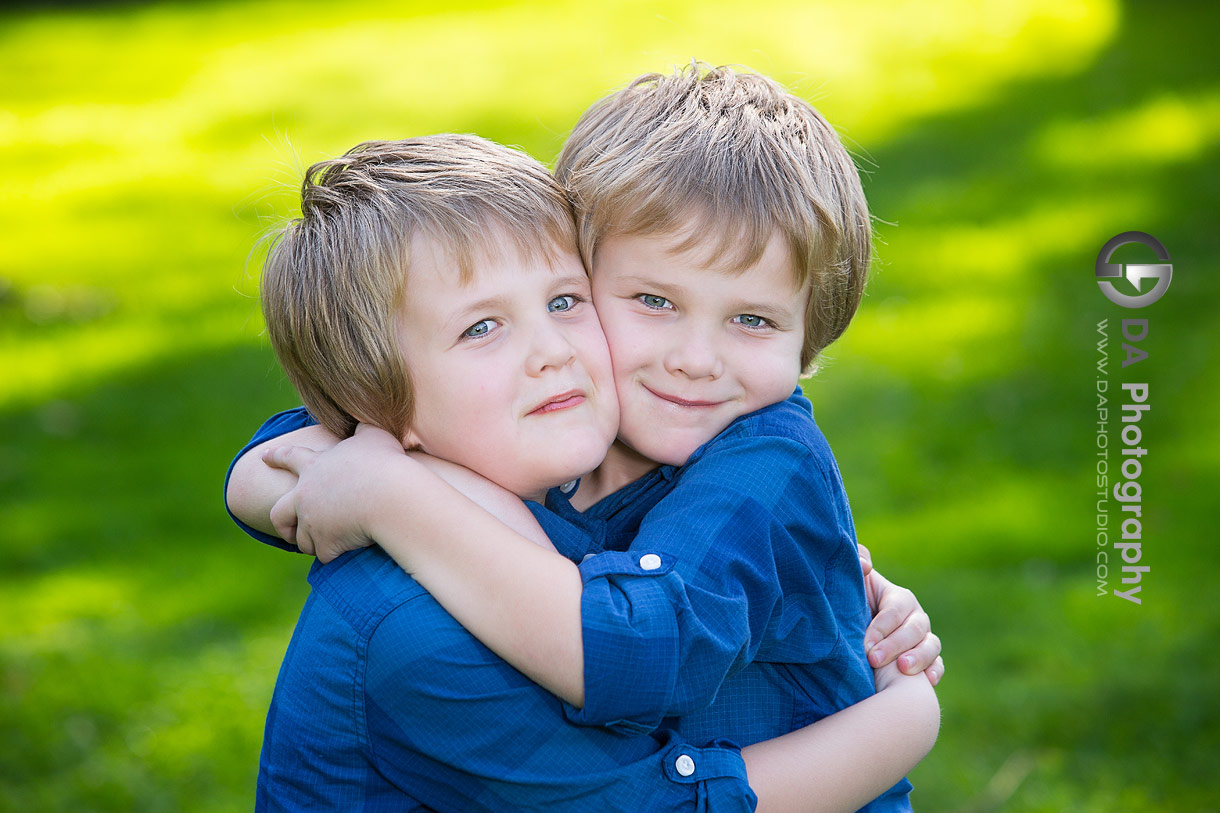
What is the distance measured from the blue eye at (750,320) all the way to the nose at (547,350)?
1.11 feet

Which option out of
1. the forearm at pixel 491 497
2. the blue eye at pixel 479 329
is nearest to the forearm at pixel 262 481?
the forearm at pixel 491 497

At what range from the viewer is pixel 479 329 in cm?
211

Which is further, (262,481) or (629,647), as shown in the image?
(262,481)

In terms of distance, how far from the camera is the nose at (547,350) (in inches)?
82.4

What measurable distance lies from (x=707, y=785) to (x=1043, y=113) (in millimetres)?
8756

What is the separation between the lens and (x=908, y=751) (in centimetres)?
223

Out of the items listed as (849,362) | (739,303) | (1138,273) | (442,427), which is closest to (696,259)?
(739,303)

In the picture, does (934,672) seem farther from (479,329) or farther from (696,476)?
(479,329)

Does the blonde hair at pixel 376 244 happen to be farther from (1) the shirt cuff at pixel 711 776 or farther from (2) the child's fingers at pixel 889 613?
(2) the child's fingers at pixel 889 613

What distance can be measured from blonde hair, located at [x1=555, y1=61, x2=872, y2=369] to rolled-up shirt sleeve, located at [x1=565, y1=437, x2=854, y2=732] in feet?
1.32

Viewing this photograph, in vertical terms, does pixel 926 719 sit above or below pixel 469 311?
below

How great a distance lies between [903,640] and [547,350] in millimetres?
943

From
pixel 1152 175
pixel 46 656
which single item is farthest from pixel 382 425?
pixel 1152 175

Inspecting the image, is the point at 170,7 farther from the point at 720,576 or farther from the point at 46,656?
the point at 720,576
